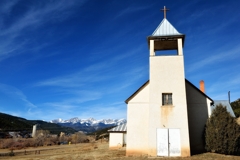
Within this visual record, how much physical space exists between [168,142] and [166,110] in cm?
254

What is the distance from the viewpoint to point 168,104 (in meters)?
17.9

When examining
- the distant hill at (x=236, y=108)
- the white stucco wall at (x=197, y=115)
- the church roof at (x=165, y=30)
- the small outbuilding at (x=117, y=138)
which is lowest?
the small outbuilding at (x=117, y=138)

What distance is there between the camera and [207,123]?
1786cm

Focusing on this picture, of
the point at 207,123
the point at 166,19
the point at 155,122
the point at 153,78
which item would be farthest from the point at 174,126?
the point at 166,19

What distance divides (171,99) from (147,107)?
Result: 8.53 feet

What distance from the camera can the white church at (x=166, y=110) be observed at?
1697 cm

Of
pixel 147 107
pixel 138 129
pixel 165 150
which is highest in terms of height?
pixel 147 107

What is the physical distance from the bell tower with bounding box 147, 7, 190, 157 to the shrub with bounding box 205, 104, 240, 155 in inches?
80.6

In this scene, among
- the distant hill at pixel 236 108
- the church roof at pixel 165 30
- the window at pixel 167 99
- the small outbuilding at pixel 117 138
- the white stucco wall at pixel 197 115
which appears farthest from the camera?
the distant hill at pixel 236 108

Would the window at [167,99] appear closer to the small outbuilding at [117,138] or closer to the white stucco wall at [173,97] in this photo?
the white stucco wall at [173,97]

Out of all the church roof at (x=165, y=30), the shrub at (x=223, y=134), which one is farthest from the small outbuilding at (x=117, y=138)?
the church roof at (x=165, y=30)

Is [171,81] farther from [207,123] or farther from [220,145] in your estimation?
[220,145]

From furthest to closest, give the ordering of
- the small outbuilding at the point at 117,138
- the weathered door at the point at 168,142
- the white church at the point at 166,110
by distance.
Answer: the small outbuilding at the point at 117,138 < the white church at the point at 166,110 < the weathered door at the point at 168,142

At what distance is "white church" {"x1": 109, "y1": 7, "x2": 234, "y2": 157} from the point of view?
17.0m
